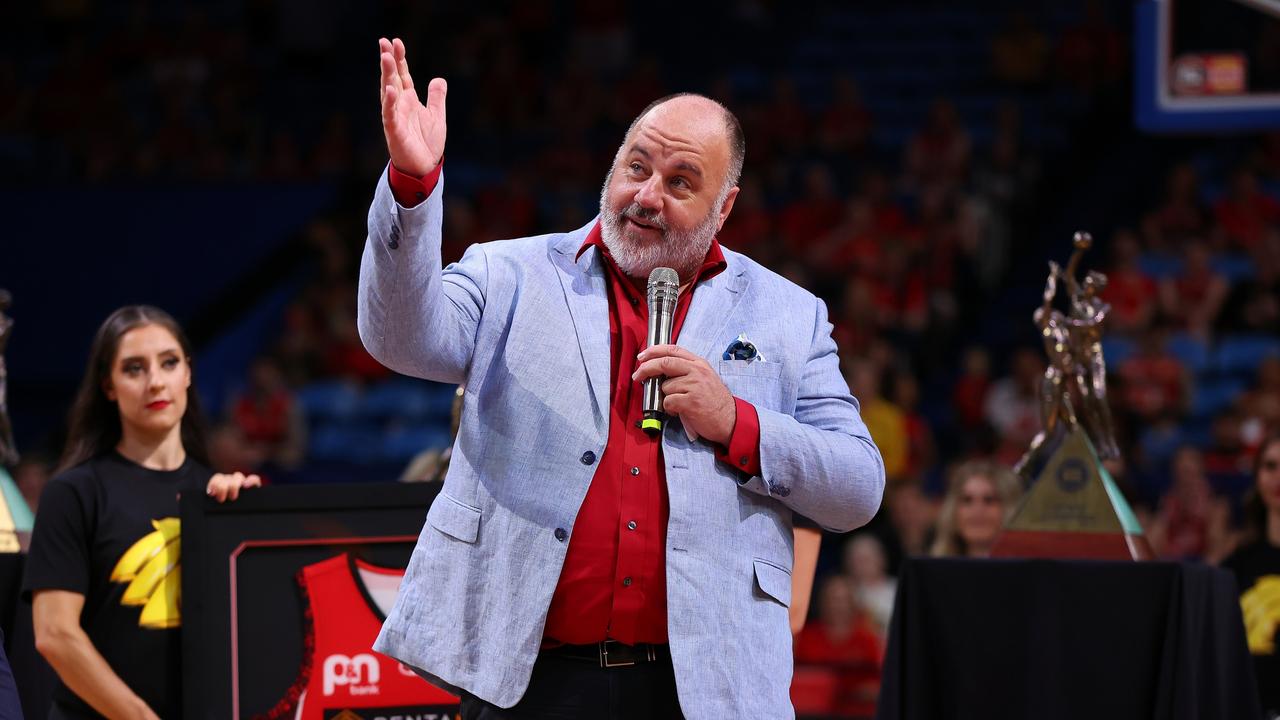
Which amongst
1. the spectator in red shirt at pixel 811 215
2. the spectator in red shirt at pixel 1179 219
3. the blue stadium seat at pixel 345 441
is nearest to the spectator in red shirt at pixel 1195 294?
the spectator in red shirt at pixel 1179 219

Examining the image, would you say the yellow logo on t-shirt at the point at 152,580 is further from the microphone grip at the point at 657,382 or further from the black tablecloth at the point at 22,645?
the microphone grip at the point at 657,382

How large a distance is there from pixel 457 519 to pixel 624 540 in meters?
0.30

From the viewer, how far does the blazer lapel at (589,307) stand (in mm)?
3002

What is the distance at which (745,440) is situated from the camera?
9.53 ft

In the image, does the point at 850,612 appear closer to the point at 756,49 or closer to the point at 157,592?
the point at 157,592

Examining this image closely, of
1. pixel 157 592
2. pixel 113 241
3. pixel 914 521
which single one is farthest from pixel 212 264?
pixel 157 592

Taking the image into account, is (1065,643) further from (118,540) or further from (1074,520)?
(118,540)

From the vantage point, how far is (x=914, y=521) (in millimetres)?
8242

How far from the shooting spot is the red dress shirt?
2.90 m

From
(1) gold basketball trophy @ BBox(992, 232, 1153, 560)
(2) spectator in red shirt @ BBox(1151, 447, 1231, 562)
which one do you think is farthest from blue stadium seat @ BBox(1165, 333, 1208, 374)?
(1) gold basketball trophy @ BBox(992, 232, 1153, 560)

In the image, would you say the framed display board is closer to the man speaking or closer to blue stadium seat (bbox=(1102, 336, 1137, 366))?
the man speaking

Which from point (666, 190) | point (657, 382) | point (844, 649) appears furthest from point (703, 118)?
point (844, 649)

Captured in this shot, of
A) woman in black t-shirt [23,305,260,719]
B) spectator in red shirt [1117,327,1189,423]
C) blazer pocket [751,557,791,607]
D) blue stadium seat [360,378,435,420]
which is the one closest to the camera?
blazer pocket [751,557,791,607]

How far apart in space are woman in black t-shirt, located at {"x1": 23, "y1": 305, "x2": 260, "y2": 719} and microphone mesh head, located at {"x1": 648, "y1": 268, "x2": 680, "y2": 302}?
144 cm
